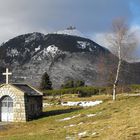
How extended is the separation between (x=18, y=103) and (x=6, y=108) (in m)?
1.99

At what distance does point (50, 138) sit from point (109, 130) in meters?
3.80

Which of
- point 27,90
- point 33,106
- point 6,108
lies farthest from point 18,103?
point 27,90

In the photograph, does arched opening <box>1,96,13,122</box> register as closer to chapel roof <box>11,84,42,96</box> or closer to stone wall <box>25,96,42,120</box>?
chapel roof <box>11,84,42,96</box>

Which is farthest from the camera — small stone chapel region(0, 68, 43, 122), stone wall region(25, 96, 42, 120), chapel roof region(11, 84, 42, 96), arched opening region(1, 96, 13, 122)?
chapel roof region(11, 84, 42, 96)

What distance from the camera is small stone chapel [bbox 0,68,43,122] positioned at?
51.2 m

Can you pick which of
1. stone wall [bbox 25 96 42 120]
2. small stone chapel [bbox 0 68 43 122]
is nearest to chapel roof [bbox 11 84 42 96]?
small stone chapel [bbox 0 68 43 122]

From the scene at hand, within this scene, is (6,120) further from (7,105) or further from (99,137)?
(99,137)

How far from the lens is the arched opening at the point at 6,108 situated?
5228 cm

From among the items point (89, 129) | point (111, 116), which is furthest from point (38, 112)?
point (89, 129)

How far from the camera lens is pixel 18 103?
5166 cm

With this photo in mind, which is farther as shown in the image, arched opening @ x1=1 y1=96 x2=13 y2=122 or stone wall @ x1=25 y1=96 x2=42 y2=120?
arched opening @ x1=1 y1=96 x2=13 y2=122

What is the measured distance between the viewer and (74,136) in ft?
92.3

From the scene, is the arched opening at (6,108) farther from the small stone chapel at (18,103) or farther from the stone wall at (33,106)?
the stone wall at (33,106)

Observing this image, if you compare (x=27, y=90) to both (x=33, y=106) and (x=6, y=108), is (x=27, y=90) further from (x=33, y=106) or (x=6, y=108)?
(x=6, y=108)
